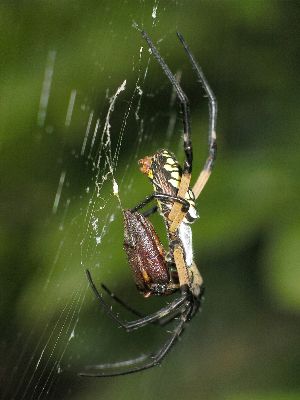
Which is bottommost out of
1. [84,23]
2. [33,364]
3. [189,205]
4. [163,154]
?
[33,364]

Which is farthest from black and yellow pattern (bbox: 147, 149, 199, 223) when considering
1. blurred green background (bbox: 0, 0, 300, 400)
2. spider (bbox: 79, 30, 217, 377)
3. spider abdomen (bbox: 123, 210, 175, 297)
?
blurred green background (bbox: 0, 0, 300, 400)

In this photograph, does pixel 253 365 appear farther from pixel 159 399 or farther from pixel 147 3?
pixel 147 3

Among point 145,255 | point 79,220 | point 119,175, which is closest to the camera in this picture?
point 145,255

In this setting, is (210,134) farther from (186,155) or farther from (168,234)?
(168,234)

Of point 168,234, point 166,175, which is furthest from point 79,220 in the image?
point 166,175

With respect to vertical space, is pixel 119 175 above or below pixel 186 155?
below

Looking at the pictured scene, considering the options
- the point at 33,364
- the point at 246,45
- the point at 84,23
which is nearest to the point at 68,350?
the point at 33,364

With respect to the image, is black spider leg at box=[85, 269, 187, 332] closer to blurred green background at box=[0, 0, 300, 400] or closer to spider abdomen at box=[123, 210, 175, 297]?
spider abdomen at box=[123, 210, 175, 297]
